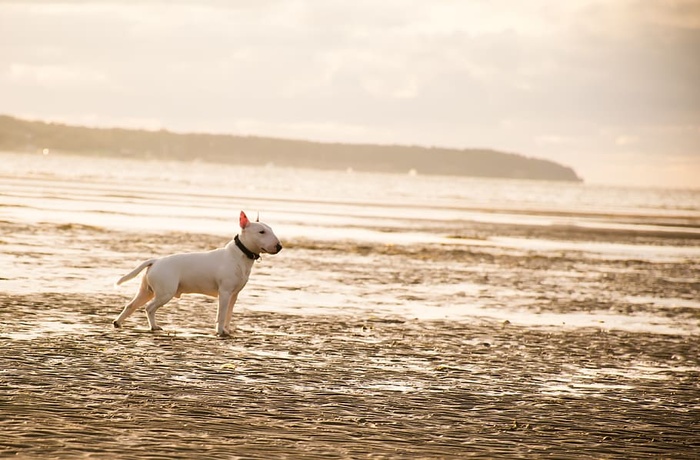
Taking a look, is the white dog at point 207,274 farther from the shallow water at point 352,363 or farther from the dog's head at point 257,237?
the shallow water at point 352,363

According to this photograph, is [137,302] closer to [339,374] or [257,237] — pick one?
[257,237]

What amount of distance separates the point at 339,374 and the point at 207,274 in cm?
295

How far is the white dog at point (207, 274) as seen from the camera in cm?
1206

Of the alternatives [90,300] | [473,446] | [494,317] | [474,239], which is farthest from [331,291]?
[474,239]

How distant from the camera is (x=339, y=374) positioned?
9.88m

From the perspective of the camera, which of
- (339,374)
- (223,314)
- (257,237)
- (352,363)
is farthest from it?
(257,237)

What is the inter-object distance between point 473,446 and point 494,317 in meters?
7.83

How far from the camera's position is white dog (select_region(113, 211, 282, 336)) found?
39.6 feet

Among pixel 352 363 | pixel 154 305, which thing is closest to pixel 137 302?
pixel 154 305

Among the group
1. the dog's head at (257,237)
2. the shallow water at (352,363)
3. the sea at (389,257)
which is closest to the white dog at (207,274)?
the dog's head at (257,237)

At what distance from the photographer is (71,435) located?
22.8 ft

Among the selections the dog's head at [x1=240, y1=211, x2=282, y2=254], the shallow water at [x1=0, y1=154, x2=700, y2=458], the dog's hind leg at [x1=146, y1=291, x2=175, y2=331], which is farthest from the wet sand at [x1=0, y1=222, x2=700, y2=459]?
the dog's head at [x1=240, y1=211, x2=282, y2=254]

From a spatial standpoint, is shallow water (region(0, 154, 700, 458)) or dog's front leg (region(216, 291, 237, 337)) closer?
shallow water (region(0, 154, 700, 458))

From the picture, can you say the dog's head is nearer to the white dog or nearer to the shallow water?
the white dog
